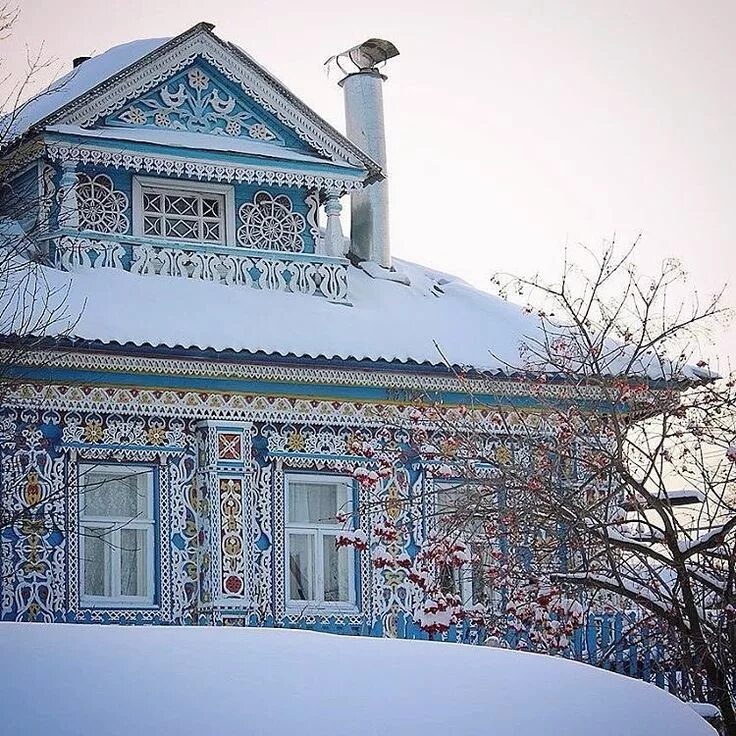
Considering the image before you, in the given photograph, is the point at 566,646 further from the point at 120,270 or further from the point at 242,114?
the point at 242,114

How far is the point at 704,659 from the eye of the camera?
33.7 feet

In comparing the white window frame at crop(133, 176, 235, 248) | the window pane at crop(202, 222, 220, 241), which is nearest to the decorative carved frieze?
the white window frame at crop(133, 176, 235, 248)

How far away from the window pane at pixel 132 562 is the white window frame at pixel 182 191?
3.00m

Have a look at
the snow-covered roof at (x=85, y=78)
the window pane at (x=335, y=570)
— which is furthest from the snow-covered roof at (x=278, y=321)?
the snow-covered roof at (x=85, y=78)

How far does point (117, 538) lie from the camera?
48.5ft

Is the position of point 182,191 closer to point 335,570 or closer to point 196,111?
point 196,111

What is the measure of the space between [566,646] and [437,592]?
114 cm

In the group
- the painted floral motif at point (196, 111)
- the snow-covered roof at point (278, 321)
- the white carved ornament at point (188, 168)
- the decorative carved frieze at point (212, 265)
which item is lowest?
the snow-covered roof at point (278, 321)

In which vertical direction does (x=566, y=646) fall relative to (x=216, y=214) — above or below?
below

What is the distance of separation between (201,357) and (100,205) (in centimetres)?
251

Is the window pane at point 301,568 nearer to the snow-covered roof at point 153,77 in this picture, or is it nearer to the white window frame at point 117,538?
the white window frame at point 117,538

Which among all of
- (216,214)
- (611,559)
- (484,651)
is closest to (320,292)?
(216,214)

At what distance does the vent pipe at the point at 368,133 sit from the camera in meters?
18.8

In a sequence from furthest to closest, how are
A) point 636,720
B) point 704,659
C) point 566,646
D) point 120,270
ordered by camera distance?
point 120,270
point 566,646
point 704,659
point 636,720
